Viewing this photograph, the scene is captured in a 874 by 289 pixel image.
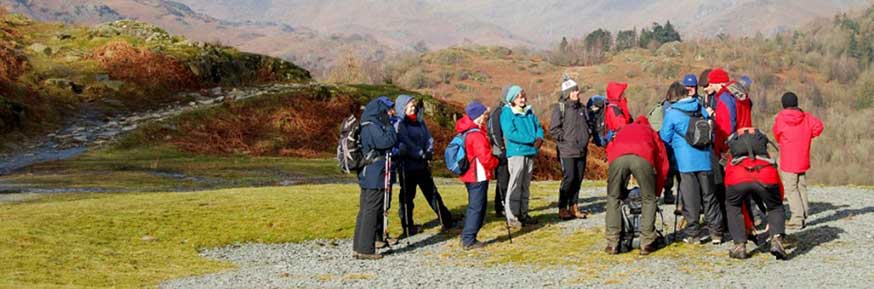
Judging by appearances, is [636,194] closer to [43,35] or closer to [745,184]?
[745,184]

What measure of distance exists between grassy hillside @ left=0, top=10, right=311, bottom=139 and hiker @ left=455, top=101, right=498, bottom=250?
26.5 m

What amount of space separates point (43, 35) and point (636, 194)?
49.9 meters

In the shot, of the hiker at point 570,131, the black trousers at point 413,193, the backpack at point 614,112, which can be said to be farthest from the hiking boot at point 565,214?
the black trousers at point 413,193

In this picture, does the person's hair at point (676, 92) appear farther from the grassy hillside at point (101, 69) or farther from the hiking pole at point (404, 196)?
the grassy hillside at point (101, 69)

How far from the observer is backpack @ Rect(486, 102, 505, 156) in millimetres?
15617

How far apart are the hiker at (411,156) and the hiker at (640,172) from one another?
140 inches

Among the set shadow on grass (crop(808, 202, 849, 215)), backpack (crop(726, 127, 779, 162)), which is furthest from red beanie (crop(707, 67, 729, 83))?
shadow on grass (crop(808, 202, 849, 215))

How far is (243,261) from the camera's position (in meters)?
14.8

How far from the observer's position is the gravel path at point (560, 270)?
37.3 ft

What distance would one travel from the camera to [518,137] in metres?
15.3

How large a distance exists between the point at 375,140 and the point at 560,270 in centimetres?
346

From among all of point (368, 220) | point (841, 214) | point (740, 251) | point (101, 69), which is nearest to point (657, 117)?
point (841, 214)

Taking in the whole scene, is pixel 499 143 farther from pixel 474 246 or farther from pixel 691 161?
pixel 691 161

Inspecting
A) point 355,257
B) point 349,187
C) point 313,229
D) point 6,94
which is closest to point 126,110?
point 6,94
